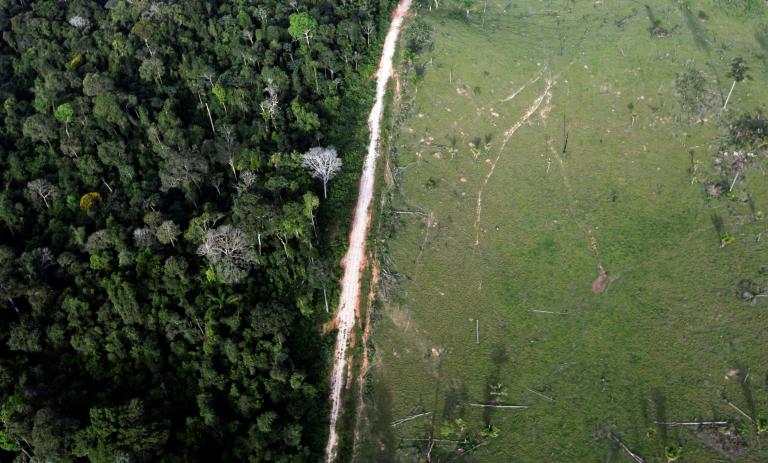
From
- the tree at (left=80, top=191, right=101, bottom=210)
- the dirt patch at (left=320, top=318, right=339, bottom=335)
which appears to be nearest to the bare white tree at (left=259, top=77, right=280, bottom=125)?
the tree at (left=80, top=191, right=101, bottom=210)

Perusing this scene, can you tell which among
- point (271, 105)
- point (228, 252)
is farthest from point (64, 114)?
point (228, 252)

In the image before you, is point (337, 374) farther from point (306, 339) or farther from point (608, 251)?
point (608, 251)

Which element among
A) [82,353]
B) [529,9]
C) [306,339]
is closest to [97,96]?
[82,353]

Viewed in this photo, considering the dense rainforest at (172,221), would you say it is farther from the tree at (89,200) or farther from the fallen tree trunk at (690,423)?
the fallen tree trunk at (690,423)

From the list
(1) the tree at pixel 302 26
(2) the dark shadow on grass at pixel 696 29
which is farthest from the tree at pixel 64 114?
(2) the dark shadow on grass at pixel 696 29

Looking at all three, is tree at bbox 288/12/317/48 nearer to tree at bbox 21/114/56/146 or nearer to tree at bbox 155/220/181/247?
tree at bbox 21/114/56/146

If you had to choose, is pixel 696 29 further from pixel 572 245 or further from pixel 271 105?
pixel 271 105
